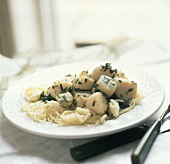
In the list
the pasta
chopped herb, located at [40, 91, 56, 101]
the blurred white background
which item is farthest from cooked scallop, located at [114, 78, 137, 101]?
the blurred white background

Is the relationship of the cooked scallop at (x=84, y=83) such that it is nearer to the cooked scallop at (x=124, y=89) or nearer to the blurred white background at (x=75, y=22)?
the cooked scallop at (x=124, y=89)

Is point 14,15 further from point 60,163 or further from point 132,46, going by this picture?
point 60,163

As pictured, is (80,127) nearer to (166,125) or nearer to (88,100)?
(88,100)

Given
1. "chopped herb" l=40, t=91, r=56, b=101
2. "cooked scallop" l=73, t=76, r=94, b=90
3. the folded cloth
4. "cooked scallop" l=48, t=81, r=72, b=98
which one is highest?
"cooked scallop" l=73, t=76, r=94, b=90

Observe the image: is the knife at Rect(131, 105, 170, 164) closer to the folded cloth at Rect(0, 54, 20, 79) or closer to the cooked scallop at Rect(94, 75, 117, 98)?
the cooked scallop at Rect(94, 75, 117, 98)

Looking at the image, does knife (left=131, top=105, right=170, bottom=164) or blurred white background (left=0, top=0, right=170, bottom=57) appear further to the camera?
blurred white background (left=0, top=0, right=170, bottom=57)

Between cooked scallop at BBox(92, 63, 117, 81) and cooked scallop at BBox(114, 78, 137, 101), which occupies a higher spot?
→ cooked scallop at BBox(92, 63, 117, 81)

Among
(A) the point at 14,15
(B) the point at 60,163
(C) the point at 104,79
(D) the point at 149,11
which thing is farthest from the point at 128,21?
(B) the point at 60,163
